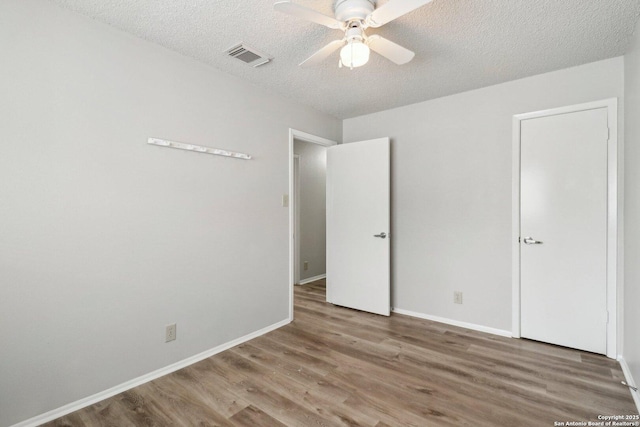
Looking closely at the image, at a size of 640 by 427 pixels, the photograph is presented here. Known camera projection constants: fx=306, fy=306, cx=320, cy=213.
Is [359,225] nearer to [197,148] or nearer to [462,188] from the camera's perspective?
[462,188]

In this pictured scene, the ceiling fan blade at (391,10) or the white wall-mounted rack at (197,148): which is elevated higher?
the ceiling fan blade at (391,10)

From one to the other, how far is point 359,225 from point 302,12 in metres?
2.55

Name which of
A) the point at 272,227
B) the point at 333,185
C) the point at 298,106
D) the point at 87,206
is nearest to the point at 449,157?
the point at 333,185

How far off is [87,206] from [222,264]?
3.62 feet

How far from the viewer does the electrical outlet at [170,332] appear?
2.36 metres

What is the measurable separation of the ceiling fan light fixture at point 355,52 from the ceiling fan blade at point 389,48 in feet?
0.38

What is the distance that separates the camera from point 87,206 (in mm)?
1957

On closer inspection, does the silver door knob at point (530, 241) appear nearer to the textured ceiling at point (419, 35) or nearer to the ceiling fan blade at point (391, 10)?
the textured ceiling at point (419, 35)

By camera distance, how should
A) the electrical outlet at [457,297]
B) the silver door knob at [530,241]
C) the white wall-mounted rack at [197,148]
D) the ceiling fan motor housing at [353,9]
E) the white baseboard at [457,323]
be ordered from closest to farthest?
the ceiling fan motor housing at [353,9] → the white wall-mounted rack at [197,148] → the silver door knob at [530,241] → the white baseboard at [457,323] → the electrical outlet at [457,297]

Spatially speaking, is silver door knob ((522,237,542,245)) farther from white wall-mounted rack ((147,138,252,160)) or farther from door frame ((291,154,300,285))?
door frame ((291,154,300,285))

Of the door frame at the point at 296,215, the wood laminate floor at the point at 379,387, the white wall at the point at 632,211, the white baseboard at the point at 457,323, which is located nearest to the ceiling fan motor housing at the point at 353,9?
the white wall at the point at 632,211

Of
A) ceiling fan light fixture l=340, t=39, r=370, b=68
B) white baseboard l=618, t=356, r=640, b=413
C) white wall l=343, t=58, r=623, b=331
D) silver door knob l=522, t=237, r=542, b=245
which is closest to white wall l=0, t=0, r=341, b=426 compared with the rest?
ceiling fan light fixture l=340, t=39, r=370, b=68

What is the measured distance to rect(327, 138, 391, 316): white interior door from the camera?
11.6 ft

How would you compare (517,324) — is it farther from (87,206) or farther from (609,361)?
(87,206)
